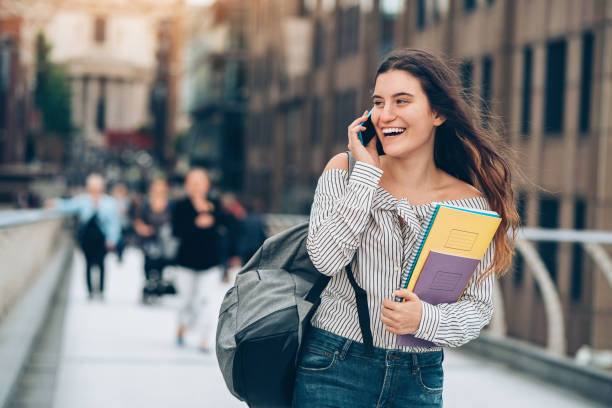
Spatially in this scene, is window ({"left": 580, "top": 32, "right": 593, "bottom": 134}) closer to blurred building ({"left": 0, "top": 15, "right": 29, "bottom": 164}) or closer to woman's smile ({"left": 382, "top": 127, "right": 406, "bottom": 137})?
woman's smile ({"left": 382, "top": 127, "right": 406, "bottom": 137})

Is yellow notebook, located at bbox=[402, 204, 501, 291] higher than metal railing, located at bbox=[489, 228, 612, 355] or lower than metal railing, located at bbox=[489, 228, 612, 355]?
higher

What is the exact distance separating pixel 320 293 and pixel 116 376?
16.4 feet

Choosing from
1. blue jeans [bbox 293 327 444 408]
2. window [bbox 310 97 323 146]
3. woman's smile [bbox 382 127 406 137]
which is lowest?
blue jeans [bbox 293 327 444 408]

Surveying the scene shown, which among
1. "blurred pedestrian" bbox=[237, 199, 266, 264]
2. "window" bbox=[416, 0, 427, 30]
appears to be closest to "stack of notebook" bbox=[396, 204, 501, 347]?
"blurred pedestrian" bbox=[237, 199, 266, 264]

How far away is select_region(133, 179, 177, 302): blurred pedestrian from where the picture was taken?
12.3 meters

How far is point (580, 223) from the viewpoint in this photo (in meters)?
19.5

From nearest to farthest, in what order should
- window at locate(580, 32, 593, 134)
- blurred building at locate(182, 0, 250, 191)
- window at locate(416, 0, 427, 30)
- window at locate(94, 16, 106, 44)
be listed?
1. window at locate(580, 32, 593, 134)
2. window at locate(416, 0, 427, 30)
3. blurred building at locate(182, 0, 250, 191)
4. window at locate(94, 16, 106, 44)

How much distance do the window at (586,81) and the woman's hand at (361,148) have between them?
1723 centimetres

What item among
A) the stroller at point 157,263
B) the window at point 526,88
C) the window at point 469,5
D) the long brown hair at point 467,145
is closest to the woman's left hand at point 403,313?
the long brown hair at point 467,145

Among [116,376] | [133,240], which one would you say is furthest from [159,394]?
[133,240]

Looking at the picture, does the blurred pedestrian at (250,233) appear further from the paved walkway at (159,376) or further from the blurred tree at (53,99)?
the blurred tree at (53,99)

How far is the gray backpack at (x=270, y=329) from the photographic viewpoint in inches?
102

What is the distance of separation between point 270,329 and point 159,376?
4.99 metres

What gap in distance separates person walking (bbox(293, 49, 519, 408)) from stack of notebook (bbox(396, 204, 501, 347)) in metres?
0.05
